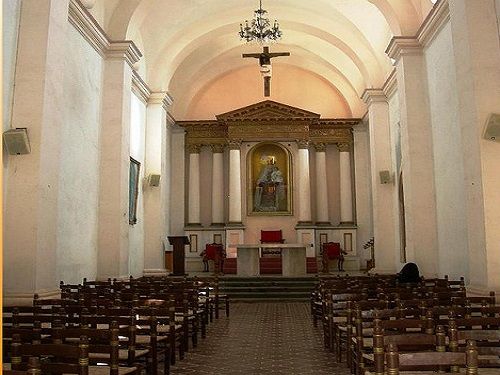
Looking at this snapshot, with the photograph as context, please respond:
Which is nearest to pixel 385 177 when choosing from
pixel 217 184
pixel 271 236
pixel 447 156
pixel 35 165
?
pixel 447 156

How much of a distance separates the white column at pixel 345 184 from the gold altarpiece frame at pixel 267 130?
36 centimetres

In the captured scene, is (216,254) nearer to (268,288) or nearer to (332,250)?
(332,250)

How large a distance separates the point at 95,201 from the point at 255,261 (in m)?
5.58

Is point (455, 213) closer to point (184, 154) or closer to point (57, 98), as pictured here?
point (57, 98)

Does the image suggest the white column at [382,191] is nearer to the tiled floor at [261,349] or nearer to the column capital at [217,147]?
the tiled floor at [261,349]

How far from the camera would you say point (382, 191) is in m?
17.7

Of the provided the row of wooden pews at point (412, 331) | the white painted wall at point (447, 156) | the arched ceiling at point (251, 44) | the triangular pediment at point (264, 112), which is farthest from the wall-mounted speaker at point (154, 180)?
the row of wooden pews at point (412, 331)

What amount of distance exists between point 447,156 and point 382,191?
580cm

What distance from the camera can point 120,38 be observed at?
13.9 metres

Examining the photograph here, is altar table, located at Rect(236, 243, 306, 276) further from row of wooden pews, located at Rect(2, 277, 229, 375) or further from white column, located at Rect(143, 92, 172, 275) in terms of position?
row of wooden pews, located at Rect(2, 277, 229, 375)

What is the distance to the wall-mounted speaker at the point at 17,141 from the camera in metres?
8.52

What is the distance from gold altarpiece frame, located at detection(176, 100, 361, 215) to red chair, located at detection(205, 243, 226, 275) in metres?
2.00

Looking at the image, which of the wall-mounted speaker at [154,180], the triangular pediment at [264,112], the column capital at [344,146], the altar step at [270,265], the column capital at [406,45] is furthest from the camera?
the column capital at [344,146]

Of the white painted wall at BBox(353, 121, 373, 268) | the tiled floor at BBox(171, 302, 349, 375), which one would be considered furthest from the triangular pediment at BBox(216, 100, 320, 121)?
the tiled floor at BBox(171, 302, 349, 375)
